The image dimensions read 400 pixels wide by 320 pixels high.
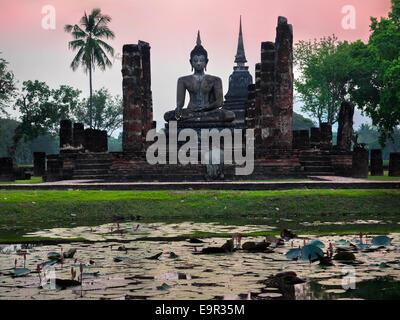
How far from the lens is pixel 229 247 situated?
6.56 metres

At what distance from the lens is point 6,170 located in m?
21.9

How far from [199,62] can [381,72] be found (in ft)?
66.0

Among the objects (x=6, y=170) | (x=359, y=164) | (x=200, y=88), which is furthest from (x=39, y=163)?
(x=359, y=164)

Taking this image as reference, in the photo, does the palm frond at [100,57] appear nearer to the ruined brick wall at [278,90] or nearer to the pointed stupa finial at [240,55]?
the pointed stupa finial at [240,55]

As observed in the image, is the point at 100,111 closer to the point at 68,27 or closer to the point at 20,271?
the point at 68,27

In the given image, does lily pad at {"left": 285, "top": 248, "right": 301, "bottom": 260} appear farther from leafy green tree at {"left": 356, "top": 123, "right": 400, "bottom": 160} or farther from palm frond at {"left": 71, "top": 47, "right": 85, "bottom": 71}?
leafy green tree at {"left": 356, "top": 123, "right": 400, "bottom": 160}

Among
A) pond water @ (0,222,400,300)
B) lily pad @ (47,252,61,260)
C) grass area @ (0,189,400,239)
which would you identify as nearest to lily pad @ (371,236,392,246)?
pond water @ (0,222,400,300)

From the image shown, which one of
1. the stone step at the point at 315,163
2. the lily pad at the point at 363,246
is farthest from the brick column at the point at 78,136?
the lily pad at the point at 363,246

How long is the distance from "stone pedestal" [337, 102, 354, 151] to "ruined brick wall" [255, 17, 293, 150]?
4756 millimetres

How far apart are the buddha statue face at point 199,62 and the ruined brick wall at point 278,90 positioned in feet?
7.05

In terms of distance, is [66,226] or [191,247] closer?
[191,247]
